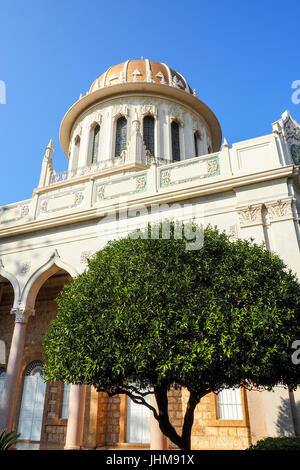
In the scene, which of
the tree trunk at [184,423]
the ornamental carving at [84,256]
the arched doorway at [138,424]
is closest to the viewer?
the tree trunk at [184,423]

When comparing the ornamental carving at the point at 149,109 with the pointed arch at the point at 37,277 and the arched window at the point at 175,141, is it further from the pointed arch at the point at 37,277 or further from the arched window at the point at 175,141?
the pointed arch at the point at 37,277

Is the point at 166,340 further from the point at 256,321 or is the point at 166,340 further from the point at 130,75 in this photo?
the point at 130,75

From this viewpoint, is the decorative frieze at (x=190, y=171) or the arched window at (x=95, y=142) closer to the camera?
the decorative frieze at (x=190, y=171)

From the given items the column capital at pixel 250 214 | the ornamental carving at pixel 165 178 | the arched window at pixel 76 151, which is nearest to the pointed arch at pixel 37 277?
the ornamental carving at pixel 165 178

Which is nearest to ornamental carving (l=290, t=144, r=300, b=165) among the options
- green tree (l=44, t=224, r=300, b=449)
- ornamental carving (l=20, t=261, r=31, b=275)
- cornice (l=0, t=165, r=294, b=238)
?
cornice (l=0, t=165, r=294, b=238)

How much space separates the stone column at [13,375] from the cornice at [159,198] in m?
3.31

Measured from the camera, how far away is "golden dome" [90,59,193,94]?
77.2ft

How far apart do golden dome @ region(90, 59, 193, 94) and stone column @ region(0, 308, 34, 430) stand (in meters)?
16.6

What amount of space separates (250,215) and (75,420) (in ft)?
27.3

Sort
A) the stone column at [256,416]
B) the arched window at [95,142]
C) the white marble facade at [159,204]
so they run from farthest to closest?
the arched window at [95,142]
the white marble facade at [159,204]
the stone column at [256,416]

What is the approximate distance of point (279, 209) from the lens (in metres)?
10.9

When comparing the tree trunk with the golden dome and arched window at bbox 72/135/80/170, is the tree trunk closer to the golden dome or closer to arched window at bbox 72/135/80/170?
arched window at bbox 72/135/80/170

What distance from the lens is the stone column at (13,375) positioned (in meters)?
11.5

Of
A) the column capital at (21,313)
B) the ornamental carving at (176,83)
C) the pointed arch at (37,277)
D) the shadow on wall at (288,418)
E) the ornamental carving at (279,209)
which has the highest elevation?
the ornamental carving at (176,83)
